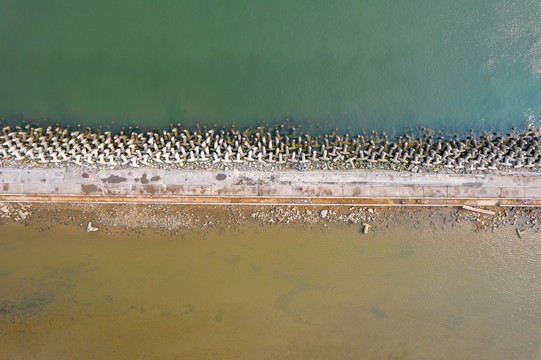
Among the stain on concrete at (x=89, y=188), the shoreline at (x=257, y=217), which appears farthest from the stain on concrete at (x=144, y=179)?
the stain on concrete at (x=89, y=188)

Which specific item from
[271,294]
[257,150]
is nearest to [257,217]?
[257,150]

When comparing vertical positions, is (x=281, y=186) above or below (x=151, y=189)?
above

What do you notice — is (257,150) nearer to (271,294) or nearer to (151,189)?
(151,189)

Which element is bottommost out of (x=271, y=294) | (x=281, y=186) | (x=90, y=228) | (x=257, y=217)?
(x=271, y=294)

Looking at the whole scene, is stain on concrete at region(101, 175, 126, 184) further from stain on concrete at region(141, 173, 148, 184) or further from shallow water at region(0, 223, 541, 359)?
shallow water at region(0, 223, 541, 359)

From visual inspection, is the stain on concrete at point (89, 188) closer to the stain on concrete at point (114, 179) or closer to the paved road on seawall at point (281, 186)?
the paved road on seawall at point (281, 186)

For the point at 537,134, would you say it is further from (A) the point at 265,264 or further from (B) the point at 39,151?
(B) the point at 39,151

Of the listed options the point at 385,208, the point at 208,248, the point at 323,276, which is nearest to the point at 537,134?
the point at 385,208
